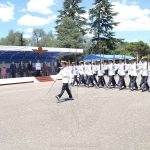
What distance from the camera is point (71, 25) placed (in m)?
76.4

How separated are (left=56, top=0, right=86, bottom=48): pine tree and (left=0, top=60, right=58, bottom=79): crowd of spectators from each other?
85.2 ft

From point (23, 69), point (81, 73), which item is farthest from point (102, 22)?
point (81, 73)

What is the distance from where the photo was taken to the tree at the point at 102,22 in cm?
8012

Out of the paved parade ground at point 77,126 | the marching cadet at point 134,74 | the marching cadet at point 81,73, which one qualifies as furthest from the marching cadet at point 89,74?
the paved parade ground at point 77,126

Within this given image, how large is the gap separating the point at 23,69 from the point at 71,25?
35120mm

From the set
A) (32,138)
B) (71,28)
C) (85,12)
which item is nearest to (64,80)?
(32,138)

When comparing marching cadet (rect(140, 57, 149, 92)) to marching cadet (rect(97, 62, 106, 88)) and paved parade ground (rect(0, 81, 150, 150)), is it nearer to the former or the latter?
marching cadet (rect(97, 62, 106, 88))

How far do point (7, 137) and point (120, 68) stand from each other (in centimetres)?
1561

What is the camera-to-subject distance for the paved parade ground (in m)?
8.86

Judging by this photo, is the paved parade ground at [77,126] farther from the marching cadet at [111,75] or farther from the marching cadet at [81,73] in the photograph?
the marching cadet at [81,73]

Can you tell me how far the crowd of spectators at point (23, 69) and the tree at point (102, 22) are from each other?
33.7 metres

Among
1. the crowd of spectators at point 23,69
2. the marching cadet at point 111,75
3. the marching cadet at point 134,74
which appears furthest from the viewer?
the crowd of spectators at point 23,69

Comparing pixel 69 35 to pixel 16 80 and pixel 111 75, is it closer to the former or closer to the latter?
pixel 16 80

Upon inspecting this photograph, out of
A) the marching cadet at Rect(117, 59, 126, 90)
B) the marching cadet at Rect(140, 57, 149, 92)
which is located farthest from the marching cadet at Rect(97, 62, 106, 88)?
the marching cadet at Rect(140, 57, 149, 92)
